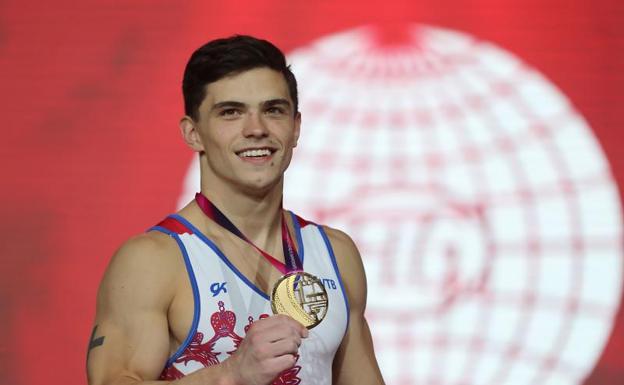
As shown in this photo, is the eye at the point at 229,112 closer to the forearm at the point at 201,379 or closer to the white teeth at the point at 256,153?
the white teeth at the point at 256,153

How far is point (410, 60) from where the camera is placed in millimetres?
3287

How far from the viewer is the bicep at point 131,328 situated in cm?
193

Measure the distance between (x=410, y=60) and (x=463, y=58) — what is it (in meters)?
0.16

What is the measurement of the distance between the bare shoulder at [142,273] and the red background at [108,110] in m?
1.27

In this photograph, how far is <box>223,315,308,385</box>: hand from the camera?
168 centimetres

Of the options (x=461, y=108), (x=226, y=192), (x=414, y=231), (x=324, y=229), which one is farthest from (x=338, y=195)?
(x=226, y=192)

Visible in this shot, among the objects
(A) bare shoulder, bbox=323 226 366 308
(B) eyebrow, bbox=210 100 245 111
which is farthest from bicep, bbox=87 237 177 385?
(A) bare shoulder, bbox=323 226 366 308

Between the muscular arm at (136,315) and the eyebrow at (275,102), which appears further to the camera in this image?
the eyebrow at (275,102)

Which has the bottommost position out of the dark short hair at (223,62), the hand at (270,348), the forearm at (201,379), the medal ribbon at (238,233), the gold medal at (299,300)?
the forearm at (201,379)

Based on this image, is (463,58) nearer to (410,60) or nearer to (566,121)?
(410,60)

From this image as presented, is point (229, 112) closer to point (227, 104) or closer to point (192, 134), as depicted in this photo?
point (227, 104)

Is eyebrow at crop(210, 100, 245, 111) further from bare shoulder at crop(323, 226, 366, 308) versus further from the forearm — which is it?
the forearm

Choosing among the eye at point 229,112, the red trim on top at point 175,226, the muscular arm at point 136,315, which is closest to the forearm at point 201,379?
the muscular arm at point 136,315

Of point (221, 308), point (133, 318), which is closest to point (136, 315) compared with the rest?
point (133, 318)
